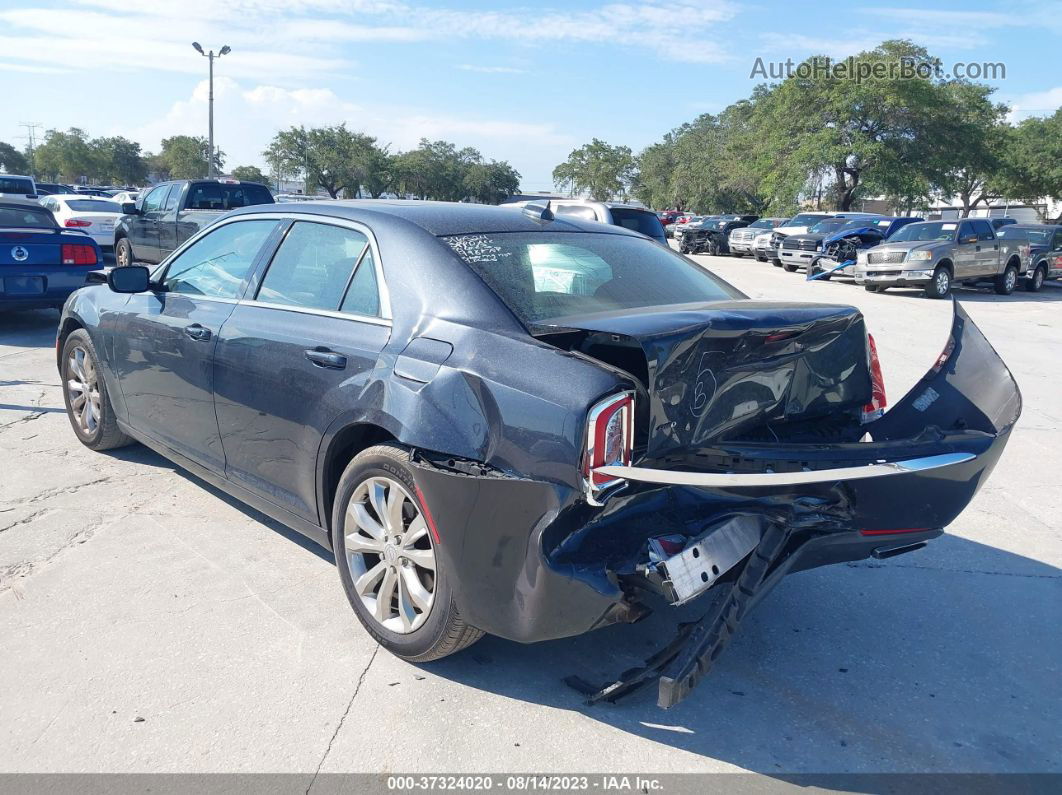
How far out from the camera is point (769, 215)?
153ft

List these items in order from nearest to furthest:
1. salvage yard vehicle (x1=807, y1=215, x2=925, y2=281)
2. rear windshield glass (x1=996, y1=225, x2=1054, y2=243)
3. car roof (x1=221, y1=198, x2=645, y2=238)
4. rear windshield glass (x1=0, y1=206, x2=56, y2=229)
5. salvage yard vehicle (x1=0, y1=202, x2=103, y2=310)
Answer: car roof (x1=221, y1=198, x2=645, y2=238) → salvage yard vehicle (x1=0, y1=202, x2=103, y2=310) → rear windshield glass (x1=0, y1=206, x2=56, y2=229) → rear windshield glass (x1=996, y1=225, x2=1054, y2=243) → salvage yard vehicle (x1=807, y1=215, x2=925, y2=281)

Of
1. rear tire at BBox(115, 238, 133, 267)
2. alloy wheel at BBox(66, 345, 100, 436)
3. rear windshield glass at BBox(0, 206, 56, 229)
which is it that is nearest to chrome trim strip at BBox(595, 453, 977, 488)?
alloy wheel at BBox(66, 345, 100, 436)

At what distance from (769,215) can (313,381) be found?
152 feet

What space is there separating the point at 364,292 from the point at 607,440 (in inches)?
54.2

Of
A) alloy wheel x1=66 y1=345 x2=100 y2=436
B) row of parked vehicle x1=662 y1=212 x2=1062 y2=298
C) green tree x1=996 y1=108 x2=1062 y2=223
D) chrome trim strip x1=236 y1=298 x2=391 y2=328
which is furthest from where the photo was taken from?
green tree x1=996 y1=108 x2=1062 y2=223

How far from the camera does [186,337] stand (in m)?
4.40

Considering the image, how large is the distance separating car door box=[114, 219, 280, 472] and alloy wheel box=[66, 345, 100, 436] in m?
0.58

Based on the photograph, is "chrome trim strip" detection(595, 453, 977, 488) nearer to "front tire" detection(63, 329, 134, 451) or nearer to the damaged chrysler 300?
the damaged chrysler 300

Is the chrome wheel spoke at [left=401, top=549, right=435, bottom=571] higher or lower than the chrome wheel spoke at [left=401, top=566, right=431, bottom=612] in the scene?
higher

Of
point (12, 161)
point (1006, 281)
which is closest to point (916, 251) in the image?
point (1006, 281)

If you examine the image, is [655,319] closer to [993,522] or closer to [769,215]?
[993,522]

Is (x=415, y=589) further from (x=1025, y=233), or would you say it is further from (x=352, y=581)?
(x=1025, y=233)

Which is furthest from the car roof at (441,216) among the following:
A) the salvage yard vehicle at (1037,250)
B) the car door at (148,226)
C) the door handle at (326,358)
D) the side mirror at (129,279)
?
the salvage yard vehicle at (1037,250)

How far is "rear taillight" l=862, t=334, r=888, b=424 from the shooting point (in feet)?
12.5
